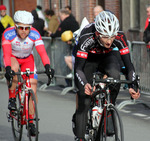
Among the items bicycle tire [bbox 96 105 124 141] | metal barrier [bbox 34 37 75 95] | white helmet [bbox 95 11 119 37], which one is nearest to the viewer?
bicycle tire [bbox 96 105 124 141]

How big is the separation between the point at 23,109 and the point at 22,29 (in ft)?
3.62

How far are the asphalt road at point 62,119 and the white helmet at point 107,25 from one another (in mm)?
2513

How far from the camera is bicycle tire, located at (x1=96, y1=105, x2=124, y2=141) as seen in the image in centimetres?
540

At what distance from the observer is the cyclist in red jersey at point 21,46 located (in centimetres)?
742

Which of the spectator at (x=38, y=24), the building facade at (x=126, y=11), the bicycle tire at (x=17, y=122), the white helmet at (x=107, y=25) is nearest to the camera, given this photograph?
the white helmet at (x=107, y=25)

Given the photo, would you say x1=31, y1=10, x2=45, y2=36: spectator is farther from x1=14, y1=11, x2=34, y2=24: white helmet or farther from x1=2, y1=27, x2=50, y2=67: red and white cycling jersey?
x1=14, y1=11, x2=34, y2=24: white helmet

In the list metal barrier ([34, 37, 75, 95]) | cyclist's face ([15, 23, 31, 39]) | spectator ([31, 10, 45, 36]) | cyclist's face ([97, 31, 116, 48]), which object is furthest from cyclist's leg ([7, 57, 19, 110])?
spectator ([31, 10, 45, 36])

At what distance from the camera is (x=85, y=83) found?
19.7 ft

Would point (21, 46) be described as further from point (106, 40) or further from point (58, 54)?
point (58, 54)

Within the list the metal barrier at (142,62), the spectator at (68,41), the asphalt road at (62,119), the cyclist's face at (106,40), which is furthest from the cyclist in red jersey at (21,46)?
the spectator at (68,41)

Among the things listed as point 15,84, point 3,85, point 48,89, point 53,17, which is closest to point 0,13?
point 53,17

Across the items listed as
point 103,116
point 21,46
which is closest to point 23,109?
point 21,46

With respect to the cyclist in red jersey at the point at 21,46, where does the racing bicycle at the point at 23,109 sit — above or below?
below

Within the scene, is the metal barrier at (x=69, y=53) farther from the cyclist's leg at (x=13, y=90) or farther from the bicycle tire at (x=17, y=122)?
the bicycle tire at (x=17, y=122)
